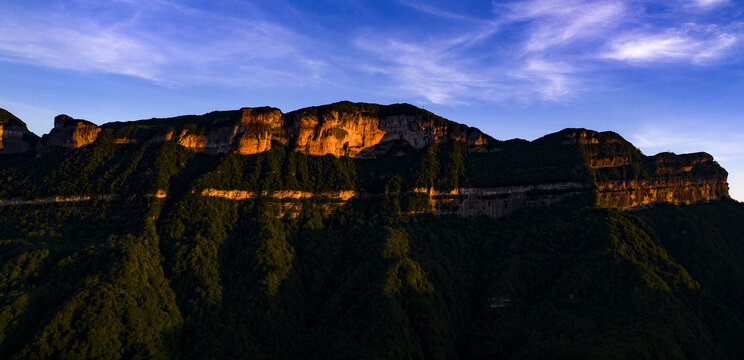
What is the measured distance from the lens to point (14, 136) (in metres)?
153

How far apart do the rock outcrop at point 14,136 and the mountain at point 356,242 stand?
2.00 ft

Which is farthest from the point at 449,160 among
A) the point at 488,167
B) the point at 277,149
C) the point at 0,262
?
the point at 0,262

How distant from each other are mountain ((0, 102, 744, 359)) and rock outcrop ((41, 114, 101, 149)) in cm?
41

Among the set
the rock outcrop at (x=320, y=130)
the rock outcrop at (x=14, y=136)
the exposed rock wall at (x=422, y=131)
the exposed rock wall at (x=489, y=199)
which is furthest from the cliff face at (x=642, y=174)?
the rock outcrop at (x=14, y=136)

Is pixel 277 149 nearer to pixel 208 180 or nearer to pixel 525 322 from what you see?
pixel 208 180

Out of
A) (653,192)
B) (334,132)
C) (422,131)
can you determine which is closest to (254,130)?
(334,132)

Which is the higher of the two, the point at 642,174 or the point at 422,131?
the point at 422,131

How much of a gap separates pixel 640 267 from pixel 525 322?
25.8 m

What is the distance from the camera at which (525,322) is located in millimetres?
105000

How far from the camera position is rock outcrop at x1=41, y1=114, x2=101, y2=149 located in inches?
5876

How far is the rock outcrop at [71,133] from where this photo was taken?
14925 centimetres

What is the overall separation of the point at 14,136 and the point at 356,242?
3923 inches

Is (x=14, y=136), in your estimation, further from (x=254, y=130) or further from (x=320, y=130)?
(x=320, y=130)

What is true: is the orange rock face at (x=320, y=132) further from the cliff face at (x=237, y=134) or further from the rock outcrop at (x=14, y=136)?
the rock outcrop at (x=14, y=136)
